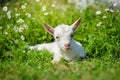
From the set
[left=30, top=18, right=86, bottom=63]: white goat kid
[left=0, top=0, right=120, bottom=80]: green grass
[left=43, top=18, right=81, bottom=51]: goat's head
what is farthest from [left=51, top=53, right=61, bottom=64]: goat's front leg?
[left=43, top=18, right=81, bottom=51]: goat's head

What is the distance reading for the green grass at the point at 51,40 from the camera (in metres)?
7.93

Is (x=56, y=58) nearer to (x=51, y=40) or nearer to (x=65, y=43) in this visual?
(x=65, y=43)

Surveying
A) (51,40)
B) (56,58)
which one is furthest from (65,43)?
(51,40)

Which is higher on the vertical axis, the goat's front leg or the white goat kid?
the white goat kid

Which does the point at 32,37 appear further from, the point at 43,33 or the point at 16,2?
the point at 16,2

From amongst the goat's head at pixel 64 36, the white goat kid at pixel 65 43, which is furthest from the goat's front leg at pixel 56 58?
the goat's head at pixel 64 36

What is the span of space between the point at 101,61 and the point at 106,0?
3743 mm

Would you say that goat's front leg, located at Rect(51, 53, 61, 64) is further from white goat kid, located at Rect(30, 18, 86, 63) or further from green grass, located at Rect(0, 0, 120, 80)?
green grass, located at Rect(0, 0, 120, 80)

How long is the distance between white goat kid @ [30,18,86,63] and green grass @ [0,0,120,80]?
240 mm

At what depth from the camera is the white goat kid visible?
33.1ft

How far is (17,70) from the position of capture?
8.67 metres

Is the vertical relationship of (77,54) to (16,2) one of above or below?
below

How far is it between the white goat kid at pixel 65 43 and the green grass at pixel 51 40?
24 cm

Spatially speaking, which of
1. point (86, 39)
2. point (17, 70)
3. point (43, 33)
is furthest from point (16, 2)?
point (17, 70)
